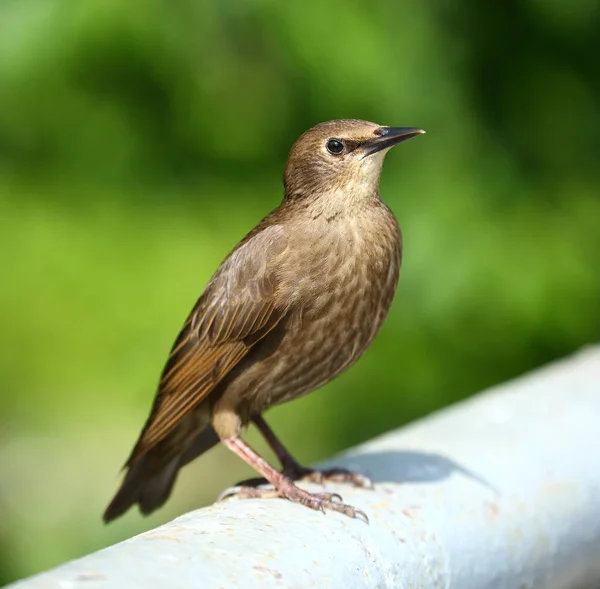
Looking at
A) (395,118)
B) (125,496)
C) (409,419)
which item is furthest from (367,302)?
(395,118)

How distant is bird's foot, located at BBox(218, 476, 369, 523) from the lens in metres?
2.44

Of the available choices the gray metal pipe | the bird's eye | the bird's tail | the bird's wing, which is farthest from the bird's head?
the bird's tail

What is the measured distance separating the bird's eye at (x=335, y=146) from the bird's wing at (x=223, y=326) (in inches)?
8.8

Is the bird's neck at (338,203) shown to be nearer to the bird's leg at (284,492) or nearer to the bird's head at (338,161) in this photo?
the bird's head at (338,161)

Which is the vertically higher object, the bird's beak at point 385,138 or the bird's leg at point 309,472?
the bird's beak at point 385,138

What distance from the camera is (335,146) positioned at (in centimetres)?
294

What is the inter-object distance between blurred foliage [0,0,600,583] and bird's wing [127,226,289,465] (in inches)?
45.3

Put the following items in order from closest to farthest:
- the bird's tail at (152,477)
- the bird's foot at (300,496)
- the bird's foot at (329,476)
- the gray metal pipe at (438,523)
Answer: the gray metal pipe at (438,523), the bird's foot at (300,496), the bird's foot at (329,476), the bird's tail at (152,477)

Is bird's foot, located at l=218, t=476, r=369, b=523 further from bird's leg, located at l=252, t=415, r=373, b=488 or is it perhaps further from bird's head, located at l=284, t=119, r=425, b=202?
bird's head, located at l=284, t=119, r=425, b=202

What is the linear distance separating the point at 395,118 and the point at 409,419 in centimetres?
107

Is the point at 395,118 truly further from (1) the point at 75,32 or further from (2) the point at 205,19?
(1) the point at 75,32

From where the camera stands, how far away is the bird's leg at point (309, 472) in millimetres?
2786

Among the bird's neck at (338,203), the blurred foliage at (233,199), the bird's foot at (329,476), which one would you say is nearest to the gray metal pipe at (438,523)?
the bird's foot at (329,476)

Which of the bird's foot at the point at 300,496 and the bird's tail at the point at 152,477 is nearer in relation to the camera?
the bird's foot at the point at 300,496
